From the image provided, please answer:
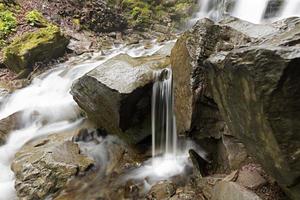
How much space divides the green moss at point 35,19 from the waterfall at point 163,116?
22.9 feet

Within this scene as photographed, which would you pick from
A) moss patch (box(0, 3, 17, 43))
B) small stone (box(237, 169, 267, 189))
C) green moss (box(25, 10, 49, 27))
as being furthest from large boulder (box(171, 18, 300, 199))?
moss patch (box(0, 3, 17, 43))

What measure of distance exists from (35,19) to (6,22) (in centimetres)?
94

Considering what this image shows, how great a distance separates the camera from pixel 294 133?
325cm

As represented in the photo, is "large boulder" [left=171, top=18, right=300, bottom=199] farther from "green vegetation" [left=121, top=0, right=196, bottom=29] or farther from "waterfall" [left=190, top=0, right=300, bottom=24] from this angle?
"green vegetation" [left=121, top=0, right=196, bottom=29]

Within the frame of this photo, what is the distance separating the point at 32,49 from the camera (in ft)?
33.6

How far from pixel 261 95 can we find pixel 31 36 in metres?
8.97

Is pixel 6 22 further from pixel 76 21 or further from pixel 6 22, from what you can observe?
pixel 76 21

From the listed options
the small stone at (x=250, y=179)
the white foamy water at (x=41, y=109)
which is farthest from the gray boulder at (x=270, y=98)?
the white foamy water at (x=41, y=109)

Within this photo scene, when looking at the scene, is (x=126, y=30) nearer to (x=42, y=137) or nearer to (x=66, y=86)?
(x=66, y=86)

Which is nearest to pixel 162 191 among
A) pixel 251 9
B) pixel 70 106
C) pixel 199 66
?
pixel 199 66

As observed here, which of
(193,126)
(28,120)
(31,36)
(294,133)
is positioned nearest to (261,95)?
(294,133)

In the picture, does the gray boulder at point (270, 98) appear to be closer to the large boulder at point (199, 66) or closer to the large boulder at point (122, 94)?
the large boulder at point (199, 66)

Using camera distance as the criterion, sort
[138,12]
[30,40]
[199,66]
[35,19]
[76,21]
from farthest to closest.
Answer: [138,12] < [76,21] < [35,19] < [30,40] < [199,66]

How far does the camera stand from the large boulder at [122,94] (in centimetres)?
633
